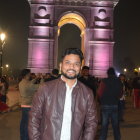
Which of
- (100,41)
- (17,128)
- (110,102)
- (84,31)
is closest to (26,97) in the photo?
(110,102)

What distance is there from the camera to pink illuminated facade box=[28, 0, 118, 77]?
42562 millimetres

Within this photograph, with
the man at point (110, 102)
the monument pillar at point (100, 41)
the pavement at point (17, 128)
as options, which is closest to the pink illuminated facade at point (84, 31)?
the monument pillar at point (100, 41)

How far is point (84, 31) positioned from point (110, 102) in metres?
35.0

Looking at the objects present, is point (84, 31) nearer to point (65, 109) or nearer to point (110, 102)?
point (110, 102)

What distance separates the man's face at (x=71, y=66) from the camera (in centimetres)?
427

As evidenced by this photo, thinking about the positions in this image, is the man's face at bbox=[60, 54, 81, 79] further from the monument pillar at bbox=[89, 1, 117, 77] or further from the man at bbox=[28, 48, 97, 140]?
the monument pillar at bbox=[89, 1, 117, 77]

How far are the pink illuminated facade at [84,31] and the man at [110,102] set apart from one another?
32.7 metres

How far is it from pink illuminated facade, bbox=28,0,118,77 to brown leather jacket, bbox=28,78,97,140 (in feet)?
125

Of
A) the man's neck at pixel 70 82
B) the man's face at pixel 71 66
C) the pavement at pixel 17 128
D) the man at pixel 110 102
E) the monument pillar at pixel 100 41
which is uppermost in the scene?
the monument pillar at pixel 100 41

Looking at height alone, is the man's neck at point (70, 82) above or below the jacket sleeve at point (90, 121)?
above

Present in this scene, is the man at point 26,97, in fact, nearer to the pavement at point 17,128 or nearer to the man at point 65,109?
the pavement at point 17,128

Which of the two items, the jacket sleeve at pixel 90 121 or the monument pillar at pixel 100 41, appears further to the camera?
the monument pillar at pixel 100 41

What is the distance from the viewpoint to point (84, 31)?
Result: 4431 centimetres

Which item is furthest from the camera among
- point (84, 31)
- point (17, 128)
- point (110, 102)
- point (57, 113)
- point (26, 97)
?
point (84, 31)
